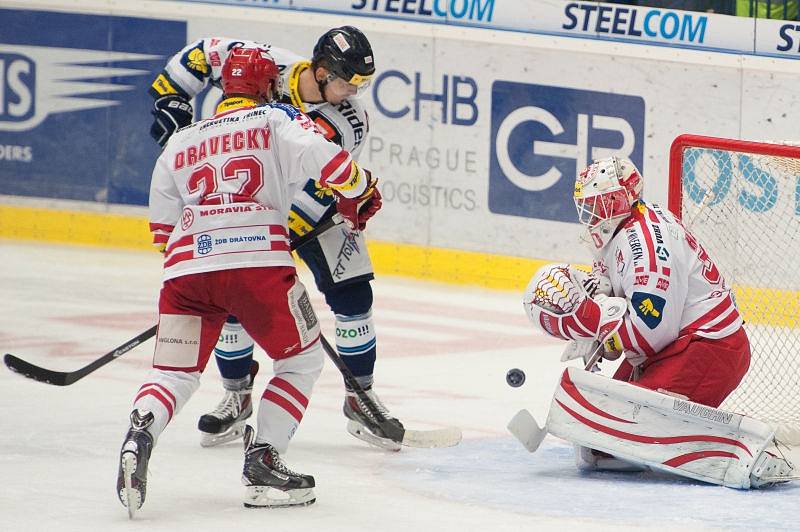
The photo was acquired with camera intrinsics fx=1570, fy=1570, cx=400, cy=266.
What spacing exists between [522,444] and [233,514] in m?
1.02

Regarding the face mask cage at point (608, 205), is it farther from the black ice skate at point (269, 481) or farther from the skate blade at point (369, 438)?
the black ice skate at point (269, 481)

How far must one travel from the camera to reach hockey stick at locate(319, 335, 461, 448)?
4695 millimetres

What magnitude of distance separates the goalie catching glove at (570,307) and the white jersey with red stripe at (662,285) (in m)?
0.05

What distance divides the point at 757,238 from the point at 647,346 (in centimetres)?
209

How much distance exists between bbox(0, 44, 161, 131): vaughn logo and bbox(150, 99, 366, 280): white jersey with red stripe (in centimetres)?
491

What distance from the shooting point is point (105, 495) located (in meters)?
3.98

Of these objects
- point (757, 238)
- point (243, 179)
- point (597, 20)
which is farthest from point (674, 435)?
point (597, 20)

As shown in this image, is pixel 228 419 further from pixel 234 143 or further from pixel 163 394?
pixel 234 143

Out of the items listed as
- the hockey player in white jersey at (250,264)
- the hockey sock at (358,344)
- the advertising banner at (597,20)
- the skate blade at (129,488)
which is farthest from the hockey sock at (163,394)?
the advertising banner at (597,20)

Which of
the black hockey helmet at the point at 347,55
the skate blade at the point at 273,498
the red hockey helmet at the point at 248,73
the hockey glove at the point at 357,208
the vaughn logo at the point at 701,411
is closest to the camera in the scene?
the skate blade at the point at 273,498

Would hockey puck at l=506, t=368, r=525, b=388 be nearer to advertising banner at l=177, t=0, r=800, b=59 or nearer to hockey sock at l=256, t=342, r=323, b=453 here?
hockey sock at l=256, t=342, r=323, b=453

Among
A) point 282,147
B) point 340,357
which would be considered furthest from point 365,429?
point 282,147

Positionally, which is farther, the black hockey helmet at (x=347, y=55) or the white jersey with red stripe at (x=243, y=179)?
the black hockey helmet at (x=347, y=55)

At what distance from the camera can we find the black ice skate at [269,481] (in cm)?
384
